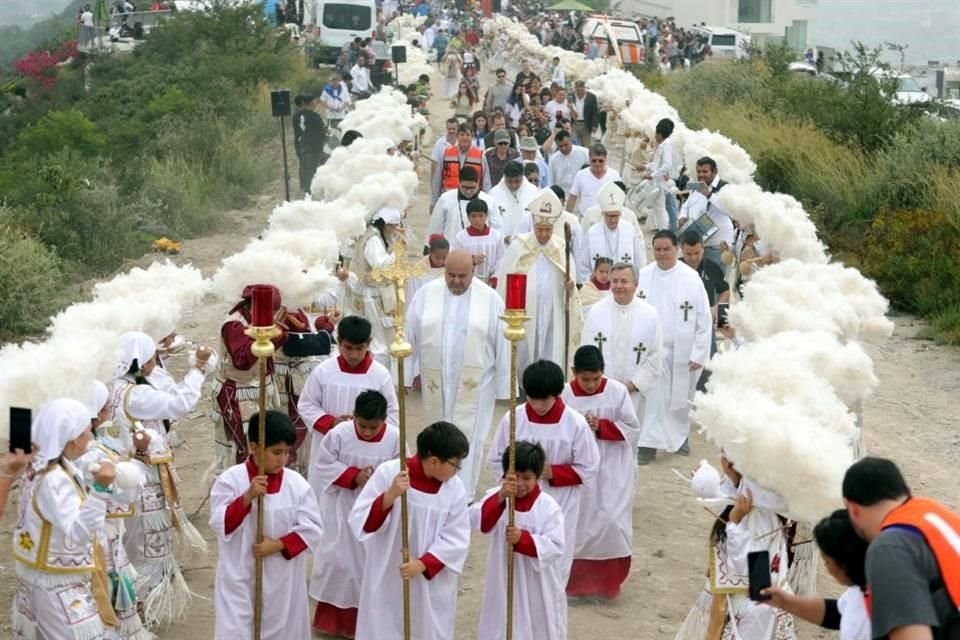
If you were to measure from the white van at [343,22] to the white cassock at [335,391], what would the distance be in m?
37.5

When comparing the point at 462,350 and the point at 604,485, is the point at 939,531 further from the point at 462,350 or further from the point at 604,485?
the point at 462,350

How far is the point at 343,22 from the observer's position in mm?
45406

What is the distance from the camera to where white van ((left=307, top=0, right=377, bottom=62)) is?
4519 centimetres

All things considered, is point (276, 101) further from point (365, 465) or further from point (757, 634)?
point (757, 634)

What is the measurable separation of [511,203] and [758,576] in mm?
9880

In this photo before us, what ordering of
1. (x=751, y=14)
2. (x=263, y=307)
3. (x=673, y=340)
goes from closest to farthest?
(x=263, y=307)
(x=673, y=340)
(x=751, y=14)

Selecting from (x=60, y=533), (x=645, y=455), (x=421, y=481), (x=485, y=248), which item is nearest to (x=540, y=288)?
(x=485, y=248)

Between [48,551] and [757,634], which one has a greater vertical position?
[48,551]

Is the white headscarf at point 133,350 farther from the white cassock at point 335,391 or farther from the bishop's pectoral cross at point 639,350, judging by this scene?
the bishop's pectoral cross at point 639,350

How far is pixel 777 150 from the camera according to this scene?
76.0 ft

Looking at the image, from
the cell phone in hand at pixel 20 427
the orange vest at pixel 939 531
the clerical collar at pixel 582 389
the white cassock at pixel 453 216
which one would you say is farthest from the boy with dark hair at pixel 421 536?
the white cassock at pixel 453 216

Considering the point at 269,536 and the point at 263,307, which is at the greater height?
the point at 263,307

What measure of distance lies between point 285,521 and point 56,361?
1.34 m

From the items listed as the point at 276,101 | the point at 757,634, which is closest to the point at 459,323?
the point at 757,634
